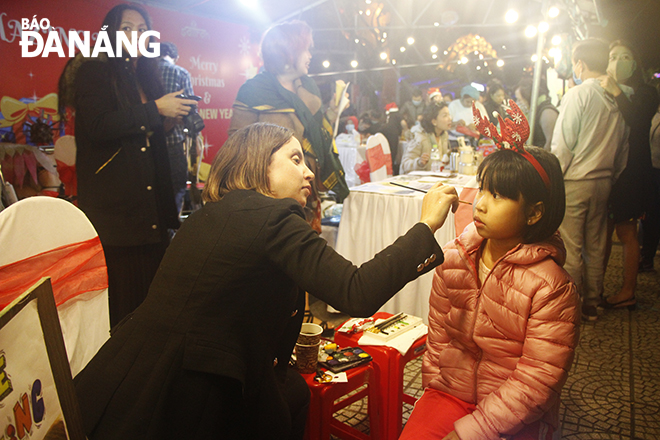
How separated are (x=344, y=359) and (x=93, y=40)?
4.45 metres

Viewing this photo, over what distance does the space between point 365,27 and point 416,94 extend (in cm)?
160

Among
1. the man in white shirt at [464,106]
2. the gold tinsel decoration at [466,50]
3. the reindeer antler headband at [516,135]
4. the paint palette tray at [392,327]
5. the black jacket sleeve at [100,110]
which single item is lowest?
the paint palette tray at [392,327]

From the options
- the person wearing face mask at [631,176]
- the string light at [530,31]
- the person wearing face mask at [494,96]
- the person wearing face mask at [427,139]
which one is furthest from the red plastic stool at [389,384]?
the string light at [530,31]

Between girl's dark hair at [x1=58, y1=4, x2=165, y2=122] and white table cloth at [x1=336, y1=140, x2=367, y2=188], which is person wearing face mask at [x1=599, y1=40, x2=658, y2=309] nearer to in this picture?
girl's dark hair at [x1=58, y1=4, x2=165, y2=122]

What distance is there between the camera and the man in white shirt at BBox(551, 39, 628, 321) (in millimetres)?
3082

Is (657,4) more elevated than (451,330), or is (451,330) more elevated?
(657,4)

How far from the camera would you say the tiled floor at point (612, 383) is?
6.55 ft

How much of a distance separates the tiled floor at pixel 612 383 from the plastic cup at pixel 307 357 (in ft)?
2.11

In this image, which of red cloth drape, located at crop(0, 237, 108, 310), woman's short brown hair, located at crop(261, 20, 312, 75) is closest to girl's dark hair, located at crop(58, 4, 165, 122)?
woman's short brown hair, located at crop(261, 20, 312, 75)

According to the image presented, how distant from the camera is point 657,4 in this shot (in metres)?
3.68

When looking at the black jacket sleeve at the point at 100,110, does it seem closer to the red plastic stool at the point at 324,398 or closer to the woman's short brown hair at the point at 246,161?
the woman's short brown hair at the point at 246,161

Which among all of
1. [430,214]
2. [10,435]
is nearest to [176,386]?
[10,435]

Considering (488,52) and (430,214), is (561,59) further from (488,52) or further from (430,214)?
(430,214)

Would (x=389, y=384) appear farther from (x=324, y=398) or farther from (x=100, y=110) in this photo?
(x=100, y=110)
